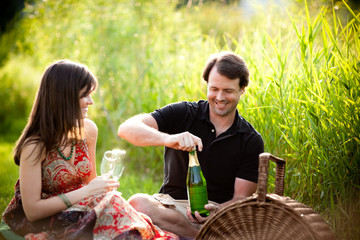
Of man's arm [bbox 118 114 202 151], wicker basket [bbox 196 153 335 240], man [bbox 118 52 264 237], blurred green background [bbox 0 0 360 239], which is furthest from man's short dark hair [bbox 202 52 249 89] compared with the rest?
wicker basket [bbox 196 153 335 240]

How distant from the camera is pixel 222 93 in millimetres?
2994

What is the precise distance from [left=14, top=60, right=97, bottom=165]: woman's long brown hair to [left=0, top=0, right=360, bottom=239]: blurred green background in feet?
4.42

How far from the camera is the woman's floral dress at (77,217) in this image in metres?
2.40

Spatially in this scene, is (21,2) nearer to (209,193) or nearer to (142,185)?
(142,185)

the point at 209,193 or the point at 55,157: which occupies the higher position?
the point at 55,157

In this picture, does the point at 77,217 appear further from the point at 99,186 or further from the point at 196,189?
the point at 196,189

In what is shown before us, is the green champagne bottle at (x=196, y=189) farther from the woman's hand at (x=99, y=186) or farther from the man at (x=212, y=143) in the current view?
the woman's hand at (x=99, y=186)

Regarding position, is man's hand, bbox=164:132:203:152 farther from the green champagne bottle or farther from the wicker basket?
the wicker basket

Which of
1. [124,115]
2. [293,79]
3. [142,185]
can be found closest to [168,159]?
[293,79]

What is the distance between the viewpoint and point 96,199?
2488 mm

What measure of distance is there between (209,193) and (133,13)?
4.30 meters

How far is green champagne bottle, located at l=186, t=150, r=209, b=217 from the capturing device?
273 cm

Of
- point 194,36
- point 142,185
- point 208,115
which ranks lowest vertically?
point 142,185

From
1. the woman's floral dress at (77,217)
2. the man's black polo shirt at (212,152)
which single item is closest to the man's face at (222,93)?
the man's black polo shirt at (212,152)
